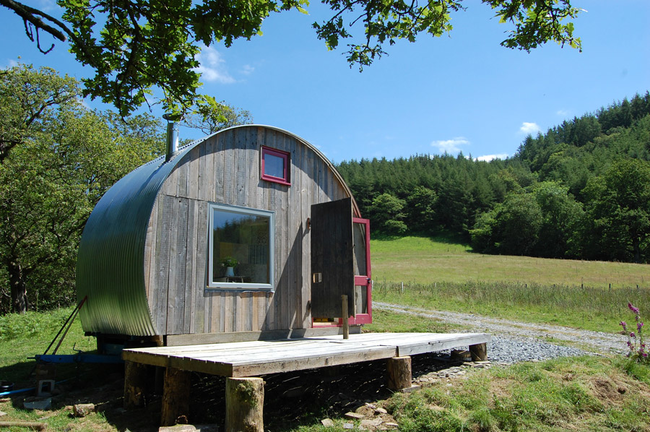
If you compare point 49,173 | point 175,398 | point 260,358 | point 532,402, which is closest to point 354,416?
point 260,358

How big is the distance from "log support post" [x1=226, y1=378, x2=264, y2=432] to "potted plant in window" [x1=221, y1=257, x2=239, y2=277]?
3.32 meters

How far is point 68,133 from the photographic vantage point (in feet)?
61.4

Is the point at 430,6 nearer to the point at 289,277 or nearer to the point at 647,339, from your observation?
the point at 289,277

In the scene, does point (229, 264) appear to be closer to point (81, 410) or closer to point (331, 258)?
point (331, 258)

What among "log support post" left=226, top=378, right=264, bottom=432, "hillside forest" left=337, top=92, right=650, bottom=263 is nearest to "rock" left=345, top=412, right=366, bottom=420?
"log support post" left=226, top=378, right=264, bottom=432

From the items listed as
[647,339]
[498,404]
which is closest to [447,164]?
[647,339]

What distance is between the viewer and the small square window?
26.1 ft

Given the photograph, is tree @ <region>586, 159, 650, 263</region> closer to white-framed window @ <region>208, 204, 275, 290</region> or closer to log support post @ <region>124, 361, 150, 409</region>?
white-framed window @ <region>208, 204, 275, 290</region>

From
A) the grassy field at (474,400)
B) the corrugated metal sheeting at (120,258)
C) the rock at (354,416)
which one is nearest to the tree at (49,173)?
the grassy field at (474,400)

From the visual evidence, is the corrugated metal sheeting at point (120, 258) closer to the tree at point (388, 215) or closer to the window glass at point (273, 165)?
the window glass at point (273, 165)

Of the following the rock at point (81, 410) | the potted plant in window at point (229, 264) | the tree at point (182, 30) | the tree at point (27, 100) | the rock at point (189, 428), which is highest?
the tree at point (27, 100)

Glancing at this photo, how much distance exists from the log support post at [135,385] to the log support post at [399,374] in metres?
A: 3.01

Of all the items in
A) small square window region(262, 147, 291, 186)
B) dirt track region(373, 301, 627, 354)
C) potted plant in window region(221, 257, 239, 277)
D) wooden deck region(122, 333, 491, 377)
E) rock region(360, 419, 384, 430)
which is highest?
small square window region(262, 147, 291, 186)

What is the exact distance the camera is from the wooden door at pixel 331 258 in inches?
295
